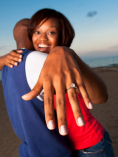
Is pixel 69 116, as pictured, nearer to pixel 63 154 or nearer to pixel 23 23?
pixel 63 154

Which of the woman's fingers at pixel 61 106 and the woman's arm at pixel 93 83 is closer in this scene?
the woman's fingers at pixel 61 106

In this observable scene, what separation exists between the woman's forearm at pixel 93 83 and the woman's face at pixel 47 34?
1.54 ft

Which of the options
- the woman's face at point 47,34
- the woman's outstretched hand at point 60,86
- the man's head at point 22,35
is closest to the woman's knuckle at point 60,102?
the woman's outstretched hand at point 60,86

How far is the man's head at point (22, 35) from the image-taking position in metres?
1.16

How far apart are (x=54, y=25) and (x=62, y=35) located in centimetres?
13

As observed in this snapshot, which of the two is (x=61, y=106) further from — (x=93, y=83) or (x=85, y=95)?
(x=93, y=83)

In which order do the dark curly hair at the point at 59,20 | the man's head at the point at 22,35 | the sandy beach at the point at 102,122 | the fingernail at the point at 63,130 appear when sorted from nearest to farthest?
1. the fingernail at the point at 63,130
2. the dark curly hair at the point at 59,20
3. the man's head at the point at 22,35
4. the sandy beach at the point at 102,122

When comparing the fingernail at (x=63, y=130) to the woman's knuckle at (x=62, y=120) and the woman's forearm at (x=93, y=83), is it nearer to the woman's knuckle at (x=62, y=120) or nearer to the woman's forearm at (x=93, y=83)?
the woman's knuckle at (x=62, y=120)

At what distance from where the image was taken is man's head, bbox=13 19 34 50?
45.5 inches

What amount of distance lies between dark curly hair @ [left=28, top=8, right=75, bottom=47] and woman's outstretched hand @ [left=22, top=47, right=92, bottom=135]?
63cm

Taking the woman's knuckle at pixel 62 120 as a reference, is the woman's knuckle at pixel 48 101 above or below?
above

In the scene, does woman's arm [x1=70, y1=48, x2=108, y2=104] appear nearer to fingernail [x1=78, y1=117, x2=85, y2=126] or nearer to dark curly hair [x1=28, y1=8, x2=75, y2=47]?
fingernail [x1=78, y1=117, x2=85, y2=126]

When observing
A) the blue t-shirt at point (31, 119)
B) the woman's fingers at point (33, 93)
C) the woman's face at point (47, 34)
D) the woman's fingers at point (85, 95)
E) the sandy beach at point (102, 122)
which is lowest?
the sandy beach at point (102, 122)

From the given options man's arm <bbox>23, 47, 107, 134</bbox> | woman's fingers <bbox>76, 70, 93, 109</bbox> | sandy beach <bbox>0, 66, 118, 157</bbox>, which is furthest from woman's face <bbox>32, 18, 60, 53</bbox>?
sandy beach <bbox>0, 66, 118, 157</bbox>
